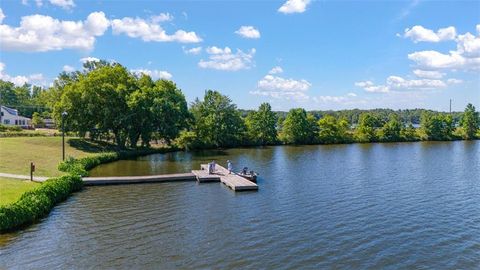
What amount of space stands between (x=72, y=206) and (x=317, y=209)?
17249 mm

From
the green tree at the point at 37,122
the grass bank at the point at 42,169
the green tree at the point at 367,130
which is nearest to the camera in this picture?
the grass bank at the point at 42,169

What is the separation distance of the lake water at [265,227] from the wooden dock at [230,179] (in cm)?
89

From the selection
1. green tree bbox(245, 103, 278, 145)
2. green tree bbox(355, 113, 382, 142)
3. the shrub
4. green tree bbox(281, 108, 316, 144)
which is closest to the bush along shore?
the shrub

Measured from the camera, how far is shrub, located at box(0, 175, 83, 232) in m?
23.6

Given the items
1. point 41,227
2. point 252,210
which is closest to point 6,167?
point 41,227

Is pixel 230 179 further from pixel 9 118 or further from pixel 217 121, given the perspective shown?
pixel 9 118

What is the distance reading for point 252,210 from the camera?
2967cm

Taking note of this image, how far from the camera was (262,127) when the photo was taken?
9306 cm

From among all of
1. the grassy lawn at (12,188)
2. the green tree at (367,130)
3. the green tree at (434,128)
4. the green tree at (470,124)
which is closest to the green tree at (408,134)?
the green tree at (434,128)

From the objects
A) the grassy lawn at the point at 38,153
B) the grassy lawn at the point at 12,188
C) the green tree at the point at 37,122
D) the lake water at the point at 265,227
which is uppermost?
the green tree at the point at 37,122

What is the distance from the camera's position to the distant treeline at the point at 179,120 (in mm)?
64000

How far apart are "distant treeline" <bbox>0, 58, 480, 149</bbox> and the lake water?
28.5 metres

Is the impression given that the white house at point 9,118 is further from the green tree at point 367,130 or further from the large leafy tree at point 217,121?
the green tree at point 367,130

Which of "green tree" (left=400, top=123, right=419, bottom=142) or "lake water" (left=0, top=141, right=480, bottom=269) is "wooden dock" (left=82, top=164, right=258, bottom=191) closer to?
"lake water" (left=0, top=141, right=480, bottom=269)
